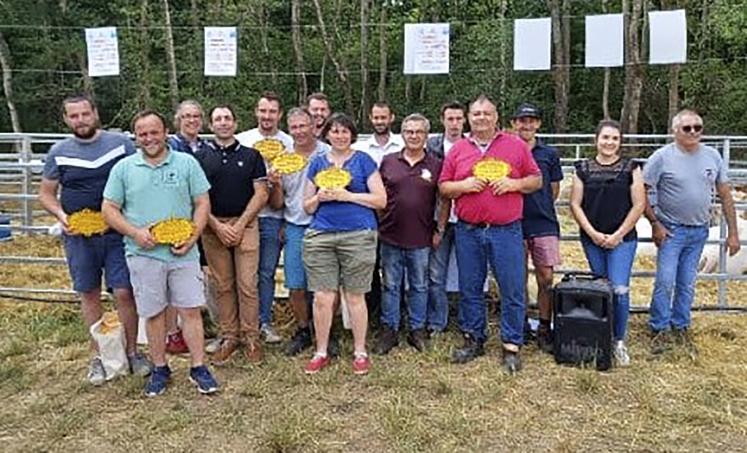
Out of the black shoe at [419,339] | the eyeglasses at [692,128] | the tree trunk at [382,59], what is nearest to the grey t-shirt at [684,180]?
the eyeglasses at [692,128]

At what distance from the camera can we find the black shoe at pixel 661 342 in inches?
175

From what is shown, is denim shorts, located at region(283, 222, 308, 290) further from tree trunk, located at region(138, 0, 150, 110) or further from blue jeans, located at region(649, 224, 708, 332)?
tree trunk, located at region(138, 0, 150, 110)

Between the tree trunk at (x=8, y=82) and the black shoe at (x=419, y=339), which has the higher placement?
the tree trunk at (x=8, y=82)

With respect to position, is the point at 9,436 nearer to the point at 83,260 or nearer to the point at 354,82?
the point at 83,260

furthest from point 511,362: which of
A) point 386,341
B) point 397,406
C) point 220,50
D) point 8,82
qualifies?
point 8,82

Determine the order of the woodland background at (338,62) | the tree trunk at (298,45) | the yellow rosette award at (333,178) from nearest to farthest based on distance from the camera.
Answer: the yellow rosette award at (333,178)
the tree trunk at (298,45)
the woodland background at (338,62)

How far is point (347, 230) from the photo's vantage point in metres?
4.04

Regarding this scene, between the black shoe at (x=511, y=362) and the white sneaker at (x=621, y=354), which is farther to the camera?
the white sneaker at (x=621, y=354)

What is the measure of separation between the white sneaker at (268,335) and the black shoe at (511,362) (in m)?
1.37

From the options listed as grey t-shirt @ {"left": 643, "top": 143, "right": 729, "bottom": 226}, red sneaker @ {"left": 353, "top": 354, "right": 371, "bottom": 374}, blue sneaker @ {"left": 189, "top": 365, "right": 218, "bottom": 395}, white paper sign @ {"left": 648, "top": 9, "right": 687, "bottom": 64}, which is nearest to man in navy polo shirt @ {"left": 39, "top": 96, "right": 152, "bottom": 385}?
blue sneaker @ {"left": 189, "top": 365, "right": 218, "bottom": 395}

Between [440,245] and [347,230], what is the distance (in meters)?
0.68

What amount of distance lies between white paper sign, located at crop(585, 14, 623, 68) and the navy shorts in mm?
4924

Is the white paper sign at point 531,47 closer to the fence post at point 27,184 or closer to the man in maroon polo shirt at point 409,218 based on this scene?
the man in maroon polo shirt at point 409,218

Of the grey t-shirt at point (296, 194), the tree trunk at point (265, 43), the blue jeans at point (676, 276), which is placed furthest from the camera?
the tree trunk at point (265, 43)
